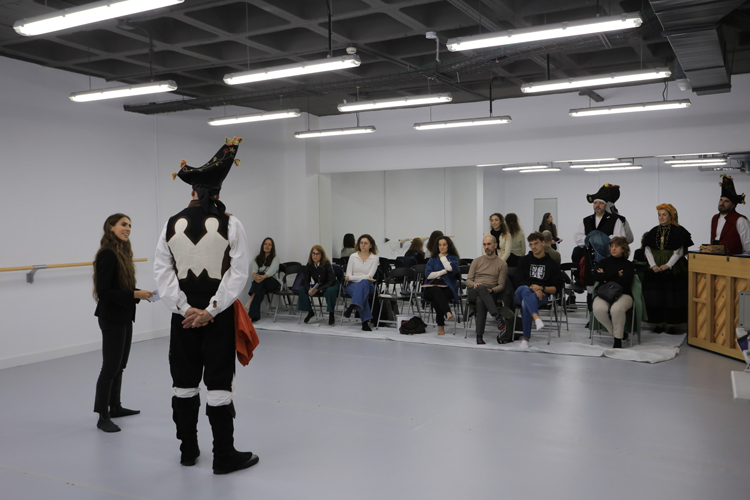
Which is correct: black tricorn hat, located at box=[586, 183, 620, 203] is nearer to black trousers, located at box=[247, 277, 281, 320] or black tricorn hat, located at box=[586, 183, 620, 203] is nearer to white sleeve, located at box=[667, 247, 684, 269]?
white sleeve, located at box=[667, 247, 684, 269]

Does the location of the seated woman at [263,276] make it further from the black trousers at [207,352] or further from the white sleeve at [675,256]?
the black trousers at [207,352]

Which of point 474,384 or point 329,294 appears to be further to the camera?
point 329,294

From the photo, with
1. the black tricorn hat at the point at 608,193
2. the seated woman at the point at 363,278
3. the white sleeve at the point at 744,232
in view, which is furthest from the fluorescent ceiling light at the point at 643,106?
the seated woman at the point at 363,278

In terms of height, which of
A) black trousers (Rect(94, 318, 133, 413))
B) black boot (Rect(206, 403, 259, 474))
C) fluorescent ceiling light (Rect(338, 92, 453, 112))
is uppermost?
fluorescent ceiling light (Rect(338, 92, 453, 112))

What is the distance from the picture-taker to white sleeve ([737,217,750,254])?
266 inches

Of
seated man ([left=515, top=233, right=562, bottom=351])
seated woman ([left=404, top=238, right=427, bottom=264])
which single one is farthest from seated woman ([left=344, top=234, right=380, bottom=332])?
seated man ([left=515, top=233, right=562, bottom=351])

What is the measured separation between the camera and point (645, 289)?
25.9ft

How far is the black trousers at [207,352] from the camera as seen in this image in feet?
11.4

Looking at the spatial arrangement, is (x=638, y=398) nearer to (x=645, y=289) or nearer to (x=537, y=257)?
(x=537, y=257)

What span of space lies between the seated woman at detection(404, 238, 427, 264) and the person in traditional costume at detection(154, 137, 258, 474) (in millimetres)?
6340

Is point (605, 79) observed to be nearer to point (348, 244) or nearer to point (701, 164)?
point (701, 164)

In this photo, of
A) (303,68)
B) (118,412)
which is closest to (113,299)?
(118,412)

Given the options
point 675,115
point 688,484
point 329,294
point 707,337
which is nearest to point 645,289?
point 707,337

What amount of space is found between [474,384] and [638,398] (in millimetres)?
1342
